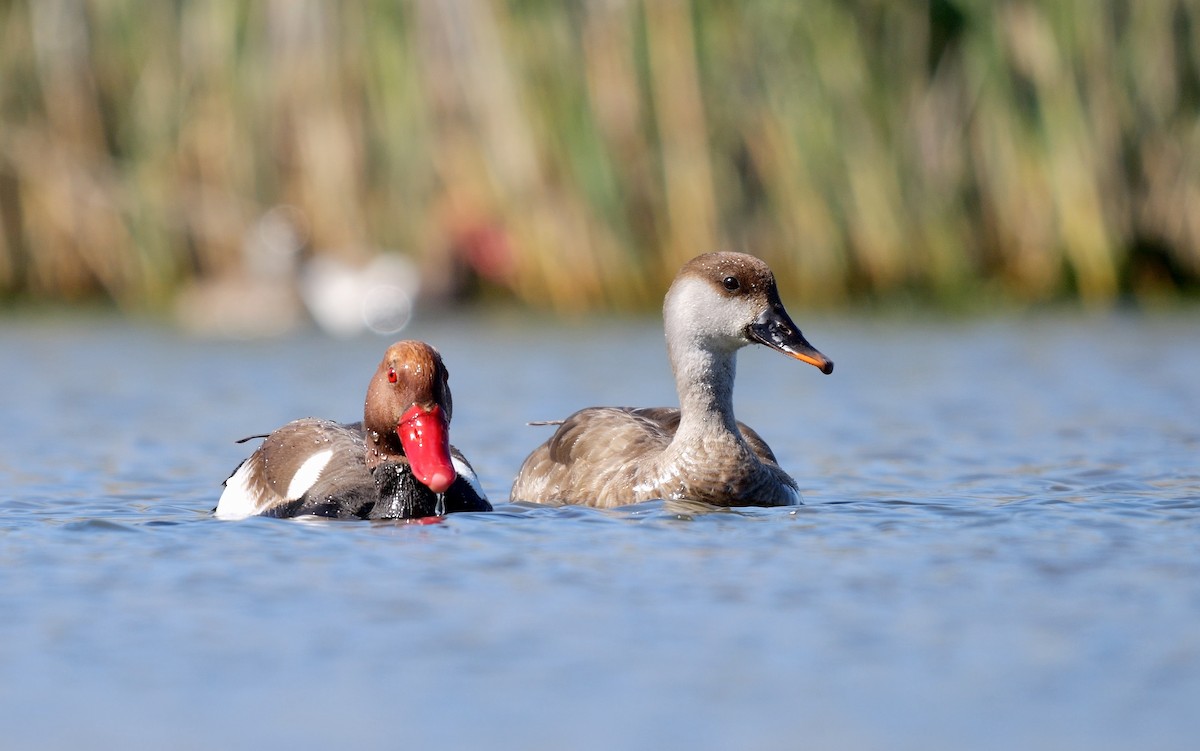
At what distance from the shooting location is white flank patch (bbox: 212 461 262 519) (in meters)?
7.99

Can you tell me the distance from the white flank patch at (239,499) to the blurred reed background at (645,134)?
7.98 m

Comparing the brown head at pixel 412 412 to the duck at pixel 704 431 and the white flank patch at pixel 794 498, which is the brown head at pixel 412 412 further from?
the white flank patch at pixel 794 498

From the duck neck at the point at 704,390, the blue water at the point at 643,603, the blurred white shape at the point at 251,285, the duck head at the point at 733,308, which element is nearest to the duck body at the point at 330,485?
the blue water at the point at 643,603

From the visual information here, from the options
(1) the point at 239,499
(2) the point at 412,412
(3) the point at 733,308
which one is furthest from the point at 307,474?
(3) the point at 733,308

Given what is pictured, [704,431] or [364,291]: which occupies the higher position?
[364,291]

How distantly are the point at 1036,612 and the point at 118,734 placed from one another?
2.75 metres

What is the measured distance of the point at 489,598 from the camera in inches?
238

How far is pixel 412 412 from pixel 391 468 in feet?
0.83

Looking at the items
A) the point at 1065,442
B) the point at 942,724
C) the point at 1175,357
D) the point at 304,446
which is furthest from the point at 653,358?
the point at 942,724

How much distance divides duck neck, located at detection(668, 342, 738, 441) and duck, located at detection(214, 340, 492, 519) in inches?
37.9

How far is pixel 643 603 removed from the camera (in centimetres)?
596

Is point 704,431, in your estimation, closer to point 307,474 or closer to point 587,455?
point 587,455

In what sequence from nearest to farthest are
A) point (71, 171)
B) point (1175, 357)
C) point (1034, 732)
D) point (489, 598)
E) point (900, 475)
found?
point (1034, 732) → point (489, 598) → point (900, 475) → point (1175, 357) → point (71, 171)

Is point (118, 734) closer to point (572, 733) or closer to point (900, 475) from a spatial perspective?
point (572, 733)
